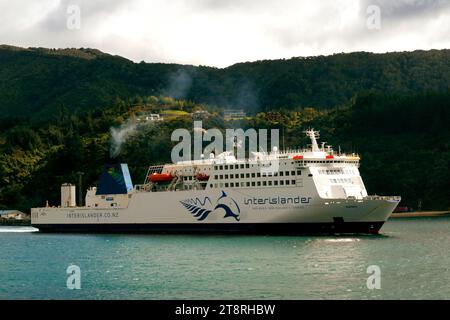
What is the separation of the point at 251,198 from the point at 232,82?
10545cm

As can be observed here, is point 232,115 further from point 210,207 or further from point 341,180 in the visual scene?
point 341,180

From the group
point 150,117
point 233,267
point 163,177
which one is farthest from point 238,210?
point 150,117

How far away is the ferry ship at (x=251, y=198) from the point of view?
42.6 metres

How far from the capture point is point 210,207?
46469 mm

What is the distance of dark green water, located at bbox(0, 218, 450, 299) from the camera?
2514 centimetres

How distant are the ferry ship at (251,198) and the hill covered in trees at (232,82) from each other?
7992 centimetres

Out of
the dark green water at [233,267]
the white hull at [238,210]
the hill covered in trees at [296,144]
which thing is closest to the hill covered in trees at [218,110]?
the hill covered in trees at [296,144]

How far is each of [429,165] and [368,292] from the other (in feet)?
208

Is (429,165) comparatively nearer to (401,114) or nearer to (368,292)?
(401,114)

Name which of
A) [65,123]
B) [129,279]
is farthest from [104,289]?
[65,123]

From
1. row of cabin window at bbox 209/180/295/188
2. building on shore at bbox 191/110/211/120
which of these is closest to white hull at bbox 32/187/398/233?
row of cabin window at bbox 209/180/295/188

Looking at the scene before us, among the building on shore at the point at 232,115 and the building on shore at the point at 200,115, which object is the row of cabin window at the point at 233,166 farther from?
the building on shore at the point at 232,115

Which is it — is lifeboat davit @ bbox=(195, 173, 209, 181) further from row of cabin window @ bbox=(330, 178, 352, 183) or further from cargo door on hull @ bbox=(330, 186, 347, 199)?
cargo door on hull @ bbox=(330, 186, 347, 199)

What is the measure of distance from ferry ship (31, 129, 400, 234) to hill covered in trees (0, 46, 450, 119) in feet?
262
